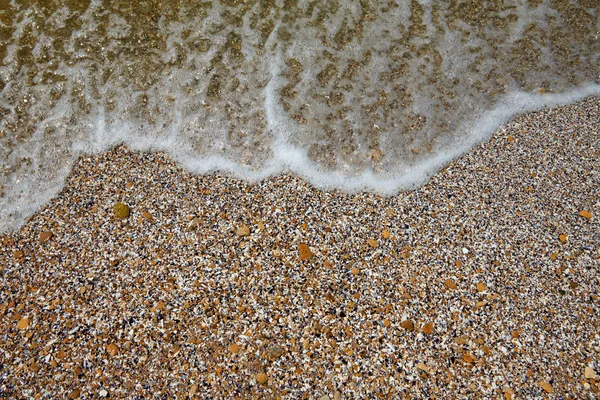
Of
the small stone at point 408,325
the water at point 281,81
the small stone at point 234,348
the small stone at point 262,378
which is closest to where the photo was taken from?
the small stone at point 262,378

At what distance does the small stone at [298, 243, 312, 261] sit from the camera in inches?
120

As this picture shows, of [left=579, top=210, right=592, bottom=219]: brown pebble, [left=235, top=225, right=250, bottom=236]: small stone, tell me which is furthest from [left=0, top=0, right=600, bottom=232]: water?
[left=579, top=210, right=592, bottom=219]: brown pebble

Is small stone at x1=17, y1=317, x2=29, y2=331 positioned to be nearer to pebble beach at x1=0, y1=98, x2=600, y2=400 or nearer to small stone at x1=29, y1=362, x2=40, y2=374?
pebble beach at x1=0, y1=98, x2=600, y2=400

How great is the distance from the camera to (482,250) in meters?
3.08

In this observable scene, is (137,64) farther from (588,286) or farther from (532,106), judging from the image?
(588,286)

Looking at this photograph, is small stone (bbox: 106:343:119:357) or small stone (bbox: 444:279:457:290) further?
small stone (bbox: 444:279:457:290)

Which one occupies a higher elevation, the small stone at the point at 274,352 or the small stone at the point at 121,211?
the small stone at the point at 121,211

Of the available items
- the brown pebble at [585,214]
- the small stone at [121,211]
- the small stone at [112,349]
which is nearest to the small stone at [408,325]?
the brown pebble at [585,214]

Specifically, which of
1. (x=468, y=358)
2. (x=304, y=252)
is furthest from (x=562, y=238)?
(x=304, y=252)

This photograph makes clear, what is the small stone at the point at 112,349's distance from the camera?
8.63ft

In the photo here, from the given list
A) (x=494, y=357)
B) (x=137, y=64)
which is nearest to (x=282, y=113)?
(x=137, y=64)

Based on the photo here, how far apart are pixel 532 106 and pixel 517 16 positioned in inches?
50.3

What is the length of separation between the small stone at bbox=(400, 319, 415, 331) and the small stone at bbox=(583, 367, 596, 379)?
983 millimetres

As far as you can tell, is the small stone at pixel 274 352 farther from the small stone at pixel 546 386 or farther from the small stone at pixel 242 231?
the small stone at pixel 546 386
